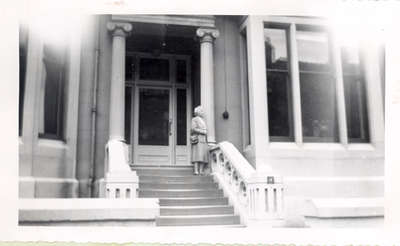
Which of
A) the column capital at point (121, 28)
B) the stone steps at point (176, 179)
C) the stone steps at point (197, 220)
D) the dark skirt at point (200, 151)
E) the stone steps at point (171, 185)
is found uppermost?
the column capital at point (121, 28)

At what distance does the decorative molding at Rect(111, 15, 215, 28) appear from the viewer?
2.87 m

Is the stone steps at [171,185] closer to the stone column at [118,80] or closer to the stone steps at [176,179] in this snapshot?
the stone steps at [176,179]

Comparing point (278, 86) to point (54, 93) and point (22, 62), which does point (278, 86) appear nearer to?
point (54, 93)

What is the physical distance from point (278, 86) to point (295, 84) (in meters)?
0.16

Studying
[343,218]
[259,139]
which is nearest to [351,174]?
[343,218]

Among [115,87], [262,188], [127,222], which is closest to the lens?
[127,222]

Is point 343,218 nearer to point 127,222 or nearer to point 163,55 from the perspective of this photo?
point 127,222

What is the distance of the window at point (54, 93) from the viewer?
9.84 feet

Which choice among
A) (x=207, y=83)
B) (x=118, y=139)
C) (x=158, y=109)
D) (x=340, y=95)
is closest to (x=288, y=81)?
(x=340, y=95)

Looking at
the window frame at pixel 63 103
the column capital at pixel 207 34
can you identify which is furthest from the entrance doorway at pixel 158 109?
the window frame at pixel 63 103

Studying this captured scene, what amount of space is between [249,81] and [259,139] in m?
0.56

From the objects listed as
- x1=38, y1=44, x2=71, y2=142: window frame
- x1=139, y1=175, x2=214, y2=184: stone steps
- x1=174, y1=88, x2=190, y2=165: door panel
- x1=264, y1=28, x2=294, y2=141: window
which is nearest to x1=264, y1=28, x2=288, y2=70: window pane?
x1=264, y1=28, x2=294, y2=141: window

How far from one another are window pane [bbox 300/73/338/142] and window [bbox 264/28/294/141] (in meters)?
0.16

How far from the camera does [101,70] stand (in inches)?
154
